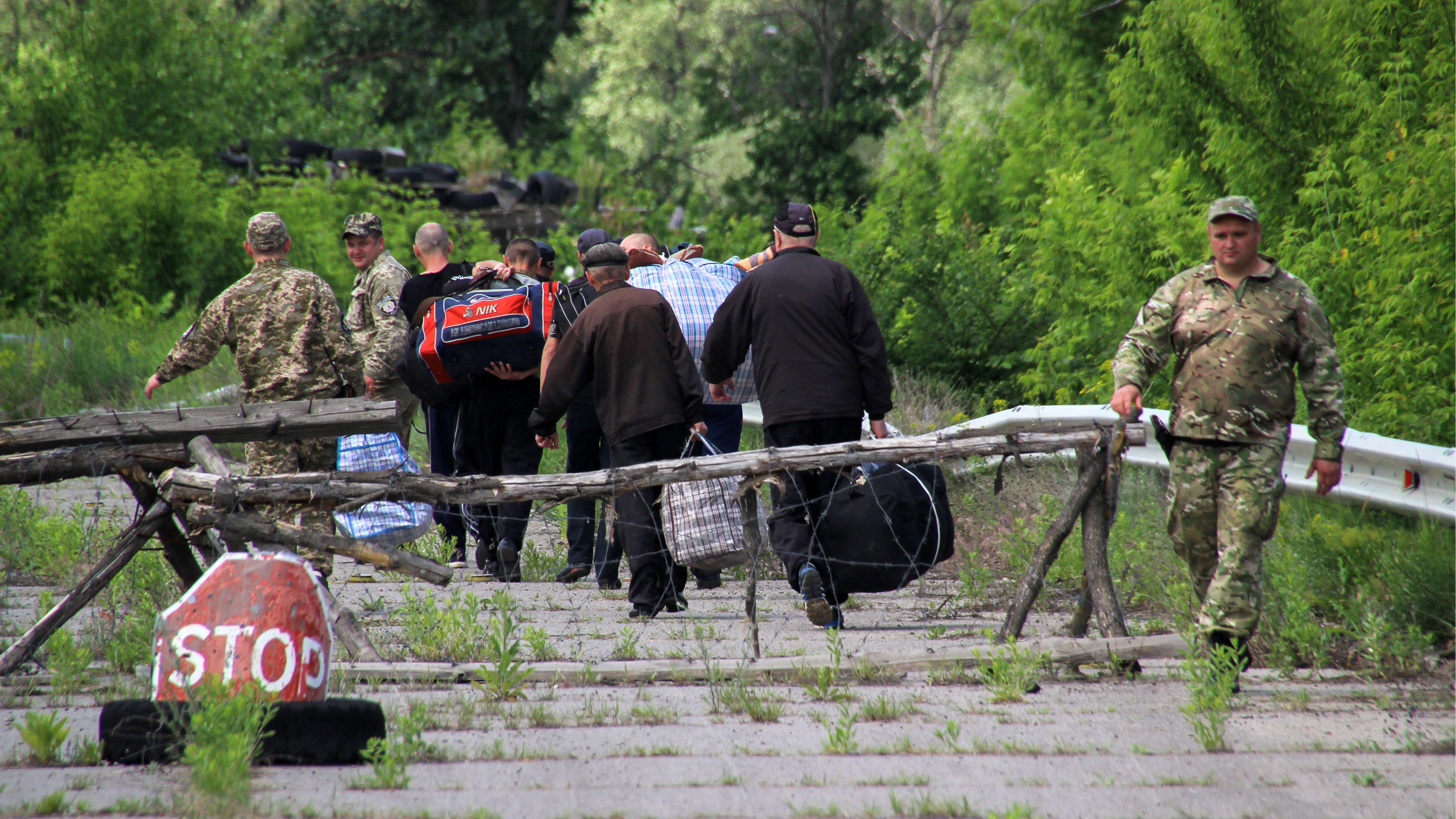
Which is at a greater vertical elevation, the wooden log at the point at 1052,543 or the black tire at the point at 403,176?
the black tire at the point at 403,176

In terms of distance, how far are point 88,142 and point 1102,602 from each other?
21029mm

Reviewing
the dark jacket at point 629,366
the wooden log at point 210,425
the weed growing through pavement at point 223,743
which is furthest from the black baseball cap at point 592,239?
the weed growing through pavement at point 223,743

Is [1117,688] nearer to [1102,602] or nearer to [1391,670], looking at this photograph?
[1102,602]

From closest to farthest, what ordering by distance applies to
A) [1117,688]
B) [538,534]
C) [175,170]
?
[1117,688] → [538,534] → [175,170]

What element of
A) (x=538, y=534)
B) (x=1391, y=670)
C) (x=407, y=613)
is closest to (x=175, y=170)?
(x=538, y=534)

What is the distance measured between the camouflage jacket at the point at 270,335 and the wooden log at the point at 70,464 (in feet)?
6.46

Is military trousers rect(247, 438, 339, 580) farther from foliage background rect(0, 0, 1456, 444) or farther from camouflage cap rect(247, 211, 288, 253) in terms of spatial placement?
foliage background rect(0, 0, 1456, 444)

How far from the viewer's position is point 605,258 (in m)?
7.40

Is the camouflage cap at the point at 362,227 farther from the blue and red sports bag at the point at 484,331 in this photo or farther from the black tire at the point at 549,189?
the black tire at the point at 549,189

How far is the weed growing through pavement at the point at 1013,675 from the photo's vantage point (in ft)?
16.8

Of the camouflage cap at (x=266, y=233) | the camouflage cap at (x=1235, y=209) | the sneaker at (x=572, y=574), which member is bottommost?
the sneaker at (x=572, y=574)

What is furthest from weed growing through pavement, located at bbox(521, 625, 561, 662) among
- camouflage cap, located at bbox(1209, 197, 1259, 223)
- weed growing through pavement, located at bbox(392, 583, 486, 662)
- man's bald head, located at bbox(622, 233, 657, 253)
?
man's bald head, located at bbox(622, 233, 657, 253)

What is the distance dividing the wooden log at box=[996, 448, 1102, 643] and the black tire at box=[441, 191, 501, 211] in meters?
20.0

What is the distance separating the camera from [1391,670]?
5.39 m
